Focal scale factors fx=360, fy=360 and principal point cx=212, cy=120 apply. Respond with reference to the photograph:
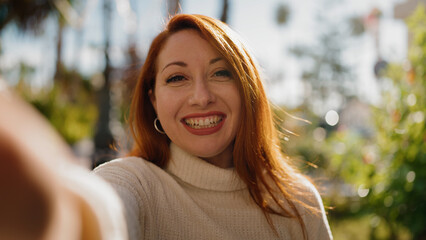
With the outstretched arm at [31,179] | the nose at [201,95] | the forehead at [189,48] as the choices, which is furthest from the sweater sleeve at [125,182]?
the outstretched arm at [31,179]

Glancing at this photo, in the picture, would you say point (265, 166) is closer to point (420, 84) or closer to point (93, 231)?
point (93, 231)

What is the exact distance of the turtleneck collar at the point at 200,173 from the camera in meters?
1.74

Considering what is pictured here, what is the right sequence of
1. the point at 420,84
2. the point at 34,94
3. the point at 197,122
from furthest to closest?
the point at 34,94 < the point at 420,84 < the point at 197,122

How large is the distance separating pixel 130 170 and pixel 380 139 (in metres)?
3.60

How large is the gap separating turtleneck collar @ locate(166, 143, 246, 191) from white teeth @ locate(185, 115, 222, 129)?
0.16 m

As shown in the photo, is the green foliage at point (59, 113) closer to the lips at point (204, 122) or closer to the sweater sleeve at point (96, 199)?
the lips at point (204, 122)

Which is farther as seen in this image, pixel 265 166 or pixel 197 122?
pixel 265 166

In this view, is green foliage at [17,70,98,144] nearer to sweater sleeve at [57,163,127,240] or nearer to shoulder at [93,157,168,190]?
shoulder at [93,157,168,190]

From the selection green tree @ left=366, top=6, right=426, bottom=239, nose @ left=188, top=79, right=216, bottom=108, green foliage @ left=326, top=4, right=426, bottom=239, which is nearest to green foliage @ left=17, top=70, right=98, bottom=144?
green foliage @ left=326, top=4, right=426, bottom=239

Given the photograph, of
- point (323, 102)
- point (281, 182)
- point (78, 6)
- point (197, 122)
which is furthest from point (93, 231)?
point (323, 102)

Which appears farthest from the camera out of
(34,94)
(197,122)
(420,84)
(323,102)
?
(323,102)

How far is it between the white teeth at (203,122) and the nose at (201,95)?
0.07 m

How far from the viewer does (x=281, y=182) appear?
1.89 metres

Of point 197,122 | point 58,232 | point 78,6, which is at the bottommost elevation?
point 197,122
